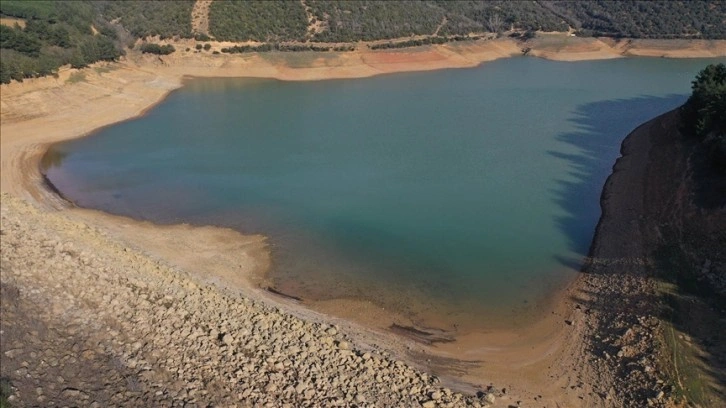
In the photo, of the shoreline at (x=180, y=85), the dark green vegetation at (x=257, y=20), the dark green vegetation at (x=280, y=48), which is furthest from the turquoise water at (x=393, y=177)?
the dark green vegetation at (x=257, y=20)

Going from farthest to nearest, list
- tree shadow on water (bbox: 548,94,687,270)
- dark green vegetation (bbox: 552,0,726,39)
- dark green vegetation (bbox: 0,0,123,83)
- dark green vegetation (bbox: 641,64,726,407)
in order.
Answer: dark green vegetation (bbox: 552,0,726,39) → dark green vegetation (bbox: 0,0,123,83) → tree shadow on water (bbox: 548,94,687,270) → dark green vegetation (bbox: 641,64,726,407)

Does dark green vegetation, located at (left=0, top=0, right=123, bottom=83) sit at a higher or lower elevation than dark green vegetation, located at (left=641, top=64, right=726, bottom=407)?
higher

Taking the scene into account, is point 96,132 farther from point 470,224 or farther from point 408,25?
point 408,25

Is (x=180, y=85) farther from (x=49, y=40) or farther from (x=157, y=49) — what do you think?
(x=49, y=40)

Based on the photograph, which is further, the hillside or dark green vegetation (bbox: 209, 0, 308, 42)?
dark green vegetation (bbox: 209, 0, 308, 42)

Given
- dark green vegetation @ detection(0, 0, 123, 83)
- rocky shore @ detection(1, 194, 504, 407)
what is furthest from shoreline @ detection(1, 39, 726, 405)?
rocky shore @ detection(1, 194, 504, 407)

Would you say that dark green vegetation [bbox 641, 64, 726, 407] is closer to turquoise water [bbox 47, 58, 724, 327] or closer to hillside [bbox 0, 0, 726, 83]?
turquoise water [bbox 47, 58, 724, 327]
